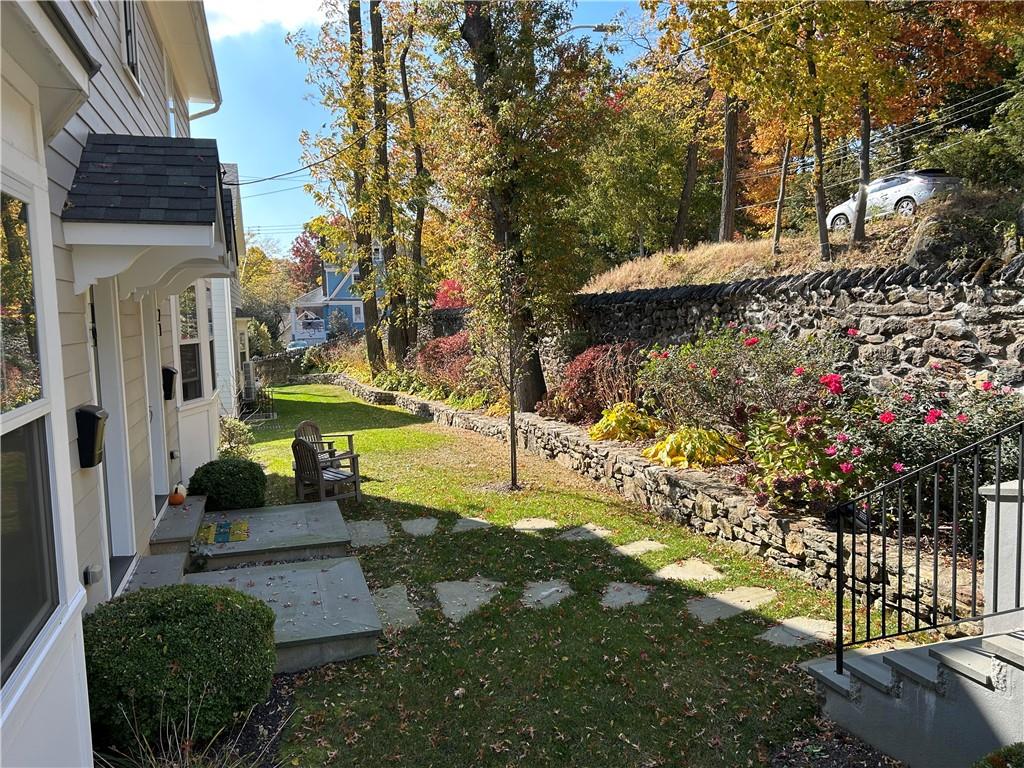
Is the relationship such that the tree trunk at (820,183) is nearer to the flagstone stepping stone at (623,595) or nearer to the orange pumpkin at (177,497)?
the flagstone stepping stone at (623,595)

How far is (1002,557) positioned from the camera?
3.37 m

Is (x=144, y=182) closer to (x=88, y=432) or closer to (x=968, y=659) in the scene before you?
(x=88, y=432)

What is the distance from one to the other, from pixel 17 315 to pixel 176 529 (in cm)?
430

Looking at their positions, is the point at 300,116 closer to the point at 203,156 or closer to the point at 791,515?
the point at 203,156

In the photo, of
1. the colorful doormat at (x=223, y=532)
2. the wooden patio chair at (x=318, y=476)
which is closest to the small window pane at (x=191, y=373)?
the wooden patio chair at (x=318, y=476)

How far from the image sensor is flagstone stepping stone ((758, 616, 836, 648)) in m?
4.55

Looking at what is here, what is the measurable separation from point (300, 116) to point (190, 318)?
42.5 feet

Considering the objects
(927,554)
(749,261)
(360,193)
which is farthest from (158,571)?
(360,193)

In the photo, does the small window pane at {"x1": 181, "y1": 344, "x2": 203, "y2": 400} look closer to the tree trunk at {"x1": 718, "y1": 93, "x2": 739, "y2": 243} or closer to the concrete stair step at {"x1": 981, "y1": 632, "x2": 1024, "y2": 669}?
the concrete stair step at {"x1": 981, "y1": 632, "x2": 1024, "y2": 669}

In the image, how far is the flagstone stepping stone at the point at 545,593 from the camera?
17.6 feet

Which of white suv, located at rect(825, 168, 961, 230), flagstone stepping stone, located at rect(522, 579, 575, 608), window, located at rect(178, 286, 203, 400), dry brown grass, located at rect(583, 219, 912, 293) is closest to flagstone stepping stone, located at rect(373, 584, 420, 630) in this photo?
flagstone stepping stone, located at rect(522, 579, 575, 608)

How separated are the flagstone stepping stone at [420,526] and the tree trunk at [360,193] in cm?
1301

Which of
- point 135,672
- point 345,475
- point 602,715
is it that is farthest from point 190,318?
point 602,715

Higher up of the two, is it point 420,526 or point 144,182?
point 144,182
